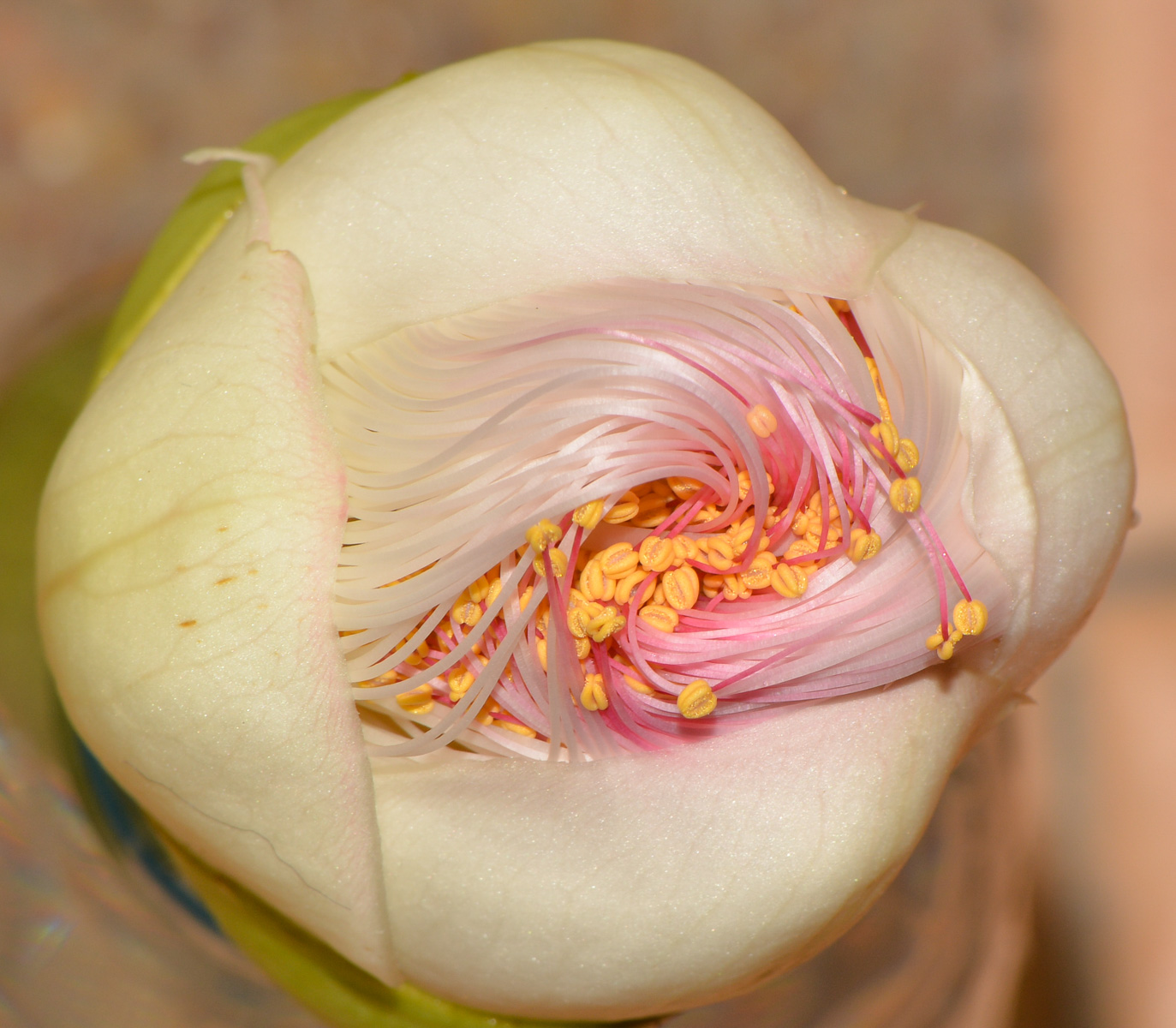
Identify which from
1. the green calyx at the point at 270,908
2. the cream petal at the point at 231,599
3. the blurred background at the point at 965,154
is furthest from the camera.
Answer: the blurred background at the point at 965,154

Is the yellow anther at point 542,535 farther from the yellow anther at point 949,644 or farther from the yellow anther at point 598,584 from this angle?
the yellow anther at point 949,644

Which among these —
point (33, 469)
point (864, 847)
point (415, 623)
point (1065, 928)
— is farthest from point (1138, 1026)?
point (33, 469)

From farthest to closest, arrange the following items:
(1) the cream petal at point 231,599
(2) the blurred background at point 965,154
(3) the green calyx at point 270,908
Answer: (2) the blurred background at point 965,154
(3) the green calyx at point 270,908
(1) the cream petal at point 231,599

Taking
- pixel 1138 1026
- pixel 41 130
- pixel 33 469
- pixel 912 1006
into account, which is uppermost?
pixel 41 130

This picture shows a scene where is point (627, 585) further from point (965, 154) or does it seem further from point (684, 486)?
point (965, 154)

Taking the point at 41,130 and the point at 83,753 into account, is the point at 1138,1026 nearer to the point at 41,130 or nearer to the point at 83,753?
the point at 83,753

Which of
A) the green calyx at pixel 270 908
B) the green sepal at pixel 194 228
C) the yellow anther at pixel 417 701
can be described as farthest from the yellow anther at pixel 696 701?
the green sepal at pixel 194 228

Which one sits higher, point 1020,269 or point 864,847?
point 1020,269
